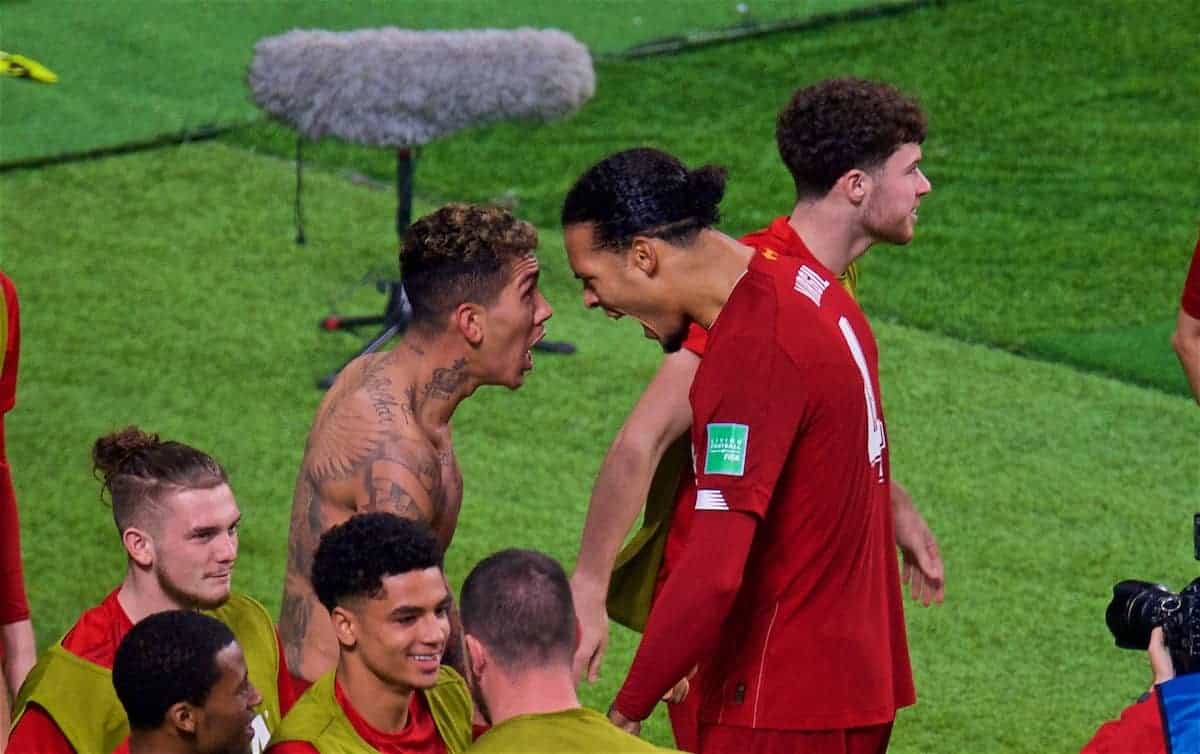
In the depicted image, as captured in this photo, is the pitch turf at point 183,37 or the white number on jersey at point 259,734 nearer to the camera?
the white number on jersey at point 259,734

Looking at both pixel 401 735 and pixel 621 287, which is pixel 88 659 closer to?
pixel 401 735

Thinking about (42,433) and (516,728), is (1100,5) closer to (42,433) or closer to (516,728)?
(42,433)

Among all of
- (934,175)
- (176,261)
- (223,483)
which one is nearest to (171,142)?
(176,261)

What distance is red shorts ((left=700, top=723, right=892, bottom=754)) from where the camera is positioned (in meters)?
3.85

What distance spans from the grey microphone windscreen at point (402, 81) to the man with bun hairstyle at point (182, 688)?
17.2ft

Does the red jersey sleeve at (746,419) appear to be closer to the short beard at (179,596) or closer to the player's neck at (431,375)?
the player's neck at (431,375)

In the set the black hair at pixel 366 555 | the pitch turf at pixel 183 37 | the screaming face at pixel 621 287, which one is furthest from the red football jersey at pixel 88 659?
the pitch turf at pixel 183 37

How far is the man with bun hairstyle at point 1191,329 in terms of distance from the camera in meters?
5.23

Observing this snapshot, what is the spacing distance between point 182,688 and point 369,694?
322 mm

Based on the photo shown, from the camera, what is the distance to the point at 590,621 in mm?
4172

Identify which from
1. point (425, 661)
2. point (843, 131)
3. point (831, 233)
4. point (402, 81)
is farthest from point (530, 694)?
point (402, 81)

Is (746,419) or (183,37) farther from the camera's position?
(183,37)

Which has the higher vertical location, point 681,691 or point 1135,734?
point 1135,734

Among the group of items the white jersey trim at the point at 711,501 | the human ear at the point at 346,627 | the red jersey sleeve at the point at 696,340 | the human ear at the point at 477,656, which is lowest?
the human ear at the point at 346,627
